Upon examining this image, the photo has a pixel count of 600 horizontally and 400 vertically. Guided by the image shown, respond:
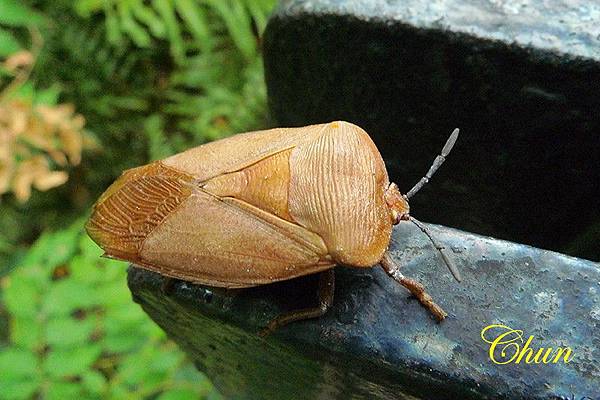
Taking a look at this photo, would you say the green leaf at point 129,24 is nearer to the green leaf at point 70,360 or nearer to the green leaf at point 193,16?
the green leaf at point 193,16

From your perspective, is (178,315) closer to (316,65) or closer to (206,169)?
(206,169)

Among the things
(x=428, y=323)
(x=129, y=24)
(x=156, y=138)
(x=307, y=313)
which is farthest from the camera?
(x=156, y=138)

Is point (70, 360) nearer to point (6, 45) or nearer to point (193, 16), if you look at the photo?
point (6, 45)

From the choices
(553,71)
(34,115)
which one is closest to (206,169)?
(553,71)

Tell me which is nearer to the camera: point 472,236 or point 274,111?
point 472,236

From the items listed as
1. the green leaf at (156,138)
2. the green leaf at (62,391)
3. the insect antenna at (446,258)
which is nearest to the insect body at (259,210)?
the insect antenna at (446,258)

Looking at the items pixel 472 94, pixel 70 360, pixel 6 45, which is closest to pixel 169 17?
pixel 6 45
